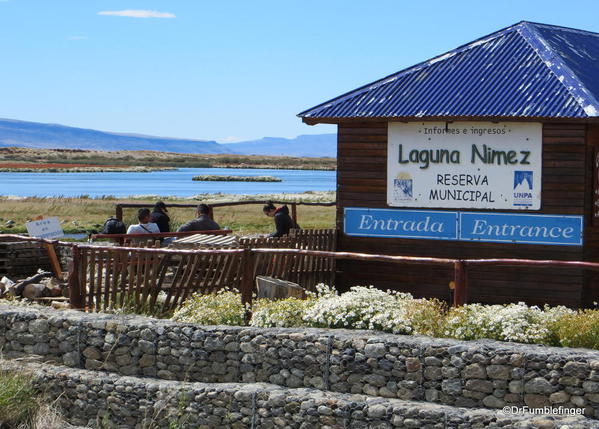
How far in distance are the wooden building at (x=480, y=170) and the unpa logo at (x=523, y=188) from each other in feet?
0.05

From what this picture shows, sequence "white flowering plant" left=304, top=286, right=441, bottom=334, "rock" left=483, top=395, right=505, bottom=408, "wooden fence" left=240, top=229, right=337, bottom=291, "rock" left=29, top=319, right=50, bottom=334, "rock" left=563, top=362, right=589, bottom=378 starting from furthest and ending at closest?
"wooden fence" left=240, top=229, right=337, bottom=291 → "rock" left=29, top=319, right=50, bottom=334 → "white flowering plant" left=304, top=286, right=441, bottom=334 → "rock" left=483, top=395, right=505, bottom=408 → "rock" left=563, top=362, right=589, bottom=378

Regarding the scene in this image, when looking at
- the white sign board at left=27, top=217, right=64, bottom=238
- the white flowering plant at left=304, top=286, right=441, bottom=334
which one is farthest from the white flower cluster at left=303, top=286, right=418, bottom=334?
the white sign board at left=27, top=217, right=64, bottom=238

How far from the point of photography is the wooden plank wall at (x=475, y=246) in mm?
14914

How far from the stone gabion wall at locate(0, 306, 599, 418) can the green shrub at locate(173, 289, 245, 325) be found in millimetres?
274

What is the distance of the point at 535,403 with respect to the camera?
9.99 metres

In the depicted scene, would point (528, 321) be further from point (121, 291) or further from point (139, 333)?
point (121, 291)

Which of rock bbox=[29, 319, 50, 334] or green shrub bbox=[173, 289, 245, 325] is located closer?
green shrub bbox=[173, 289, 245, 325]

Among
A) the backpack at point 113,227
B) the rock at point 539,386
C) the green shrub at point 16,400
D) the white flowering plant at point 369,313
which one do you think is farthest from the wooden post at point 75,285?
the rock at point 539,386

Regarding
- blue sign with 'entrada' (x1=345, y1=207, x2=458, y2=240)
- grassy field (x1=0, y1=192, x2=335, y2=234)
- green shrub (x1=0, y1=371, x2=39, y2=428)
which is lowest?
grassy field (x1=0, y1=192, x2=335, y2=234)

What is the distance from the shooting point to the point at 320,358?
36.0 feet

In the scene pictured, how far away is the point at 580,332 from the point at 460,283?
1.39 m

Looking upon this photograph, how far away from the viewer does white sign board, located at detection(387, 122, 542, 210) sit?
15227 mm

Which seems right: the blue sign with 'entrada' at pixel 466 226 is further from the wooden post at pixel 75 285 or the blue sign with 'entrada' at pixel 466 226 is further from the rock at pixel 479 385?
the rock at pixel 479 385

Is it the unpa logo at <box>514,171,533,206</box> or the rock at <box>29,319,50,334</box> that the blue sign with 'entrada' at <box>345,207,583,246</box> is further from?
the rock at <box>29,319,50,334</box>
